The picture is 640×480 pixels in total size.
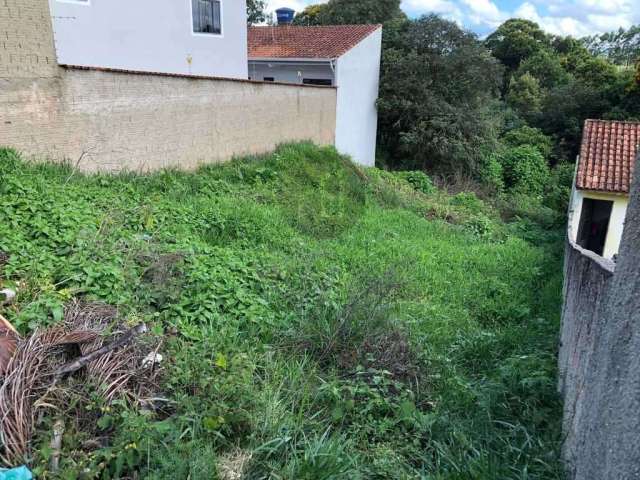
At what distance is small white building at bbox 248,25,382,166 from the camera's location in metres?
14.9

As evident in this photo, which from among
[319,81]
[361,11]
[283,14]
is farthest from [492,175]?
[361,11]

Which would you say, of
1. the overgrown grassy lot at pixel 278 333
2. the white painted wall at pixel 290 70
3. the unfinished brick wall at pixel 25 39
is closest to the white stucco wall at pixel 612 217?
the overgrown grassy lot at pixel 278 333

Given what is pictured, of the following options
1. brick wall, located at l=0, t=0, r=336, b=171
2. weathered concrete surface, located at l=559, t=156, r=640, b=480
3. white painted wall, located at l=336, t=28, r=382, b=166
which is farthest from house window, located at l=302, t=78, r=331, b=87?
weathered concrete surface, located at l=559, t=156, r=640, b=480

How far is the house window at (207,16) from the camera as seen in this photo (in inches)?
446

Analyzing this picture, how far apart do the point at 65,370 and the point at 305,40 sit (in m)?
16.9

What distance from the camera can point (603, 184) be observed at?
11.4m

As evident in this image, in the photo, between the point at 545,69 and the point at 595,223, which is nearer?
the point at 595,223

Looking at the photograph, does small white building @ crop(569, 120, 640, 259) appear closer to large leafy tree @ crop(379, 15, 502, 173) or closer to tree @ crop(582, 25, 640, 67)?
large leafy tree @ crop(379, 15, 502, 173)

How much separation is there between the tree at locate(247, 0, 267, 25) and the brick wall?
2376cm

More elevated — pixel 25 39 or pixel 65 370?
pixel 25 39

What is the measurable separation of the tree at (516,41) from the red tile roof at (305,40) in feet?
75.0

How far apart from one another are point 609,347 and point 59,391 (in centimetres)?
299

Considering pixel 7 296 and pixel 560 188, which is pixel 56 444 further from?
pixel 560 188

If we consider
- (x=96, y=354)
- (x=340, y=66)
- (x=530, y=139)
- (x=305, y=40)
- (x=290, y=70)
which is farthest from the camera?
(x=530, y=139)
